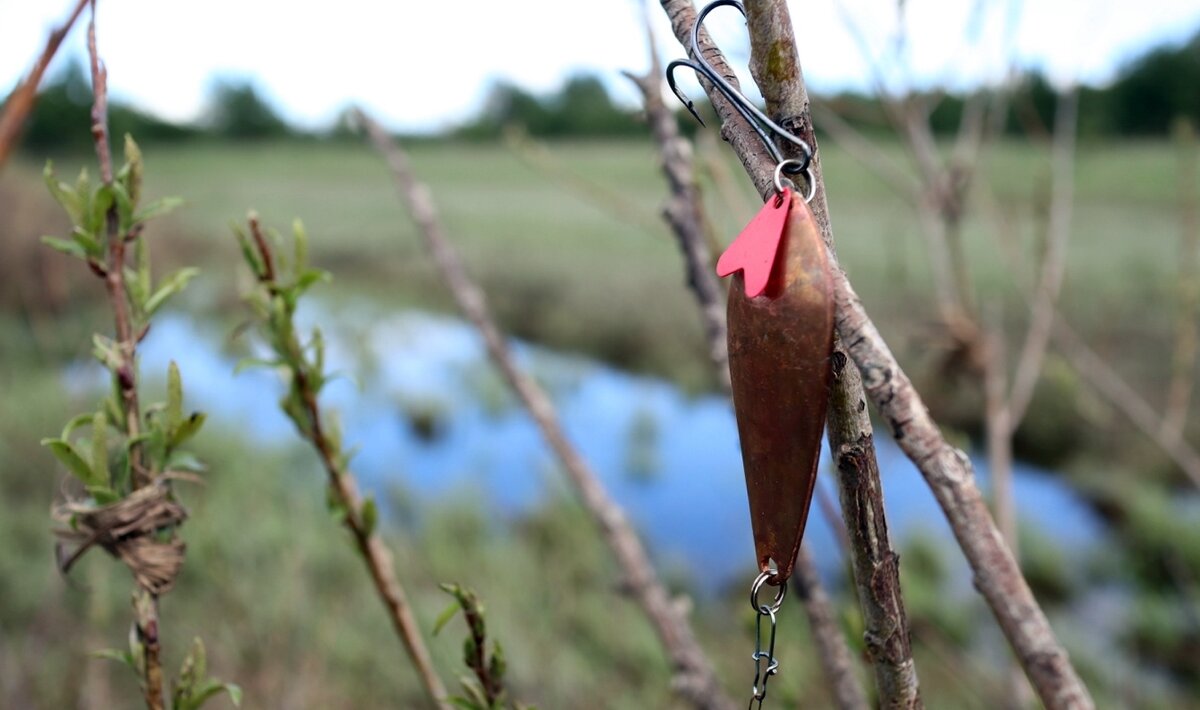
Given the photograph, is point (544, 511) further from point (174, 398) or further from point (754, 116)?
point (754, 116)

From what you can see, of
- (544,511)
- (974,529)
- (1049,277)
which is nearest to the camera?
(974,529)

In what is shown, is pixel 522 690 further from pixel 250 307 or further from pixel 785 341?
pixel 785 341

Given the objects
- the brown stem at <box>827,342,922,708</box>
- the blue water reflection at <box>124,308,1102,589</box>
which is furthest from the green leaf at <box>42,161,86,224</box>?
the blue water reflection at <box>124,308,1102,589</box>

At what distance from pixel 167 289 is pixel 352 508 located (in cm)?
14

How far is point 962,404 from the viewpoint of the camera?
319cm

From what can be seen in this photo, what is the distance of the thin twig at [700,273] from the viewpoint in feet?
1.47

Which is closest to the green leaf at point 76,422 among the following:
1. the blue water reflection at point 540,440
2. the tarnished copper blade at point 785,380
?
the tarnished copper blade at point 785,380

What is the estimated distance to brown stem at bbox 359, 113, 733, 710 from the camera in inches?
21.0

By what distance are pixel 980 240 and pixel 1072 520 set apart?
3.49 m

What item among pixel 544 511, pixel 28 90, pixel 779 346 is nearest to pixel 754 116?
pixel 779 346

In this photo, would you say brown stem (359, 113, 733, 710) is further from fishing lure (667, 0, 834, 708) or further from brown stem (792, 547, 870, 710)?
fishing lure (667, 0, 834, 708)

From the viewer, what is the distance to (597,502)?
0.63 metres

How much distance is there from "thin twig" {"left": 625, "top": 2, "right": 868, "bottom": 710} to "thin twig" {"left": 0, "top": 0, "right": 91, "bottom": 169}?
0.28 meters

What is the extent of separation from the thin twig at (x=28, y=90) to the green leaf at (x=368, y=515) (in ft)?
0.73
